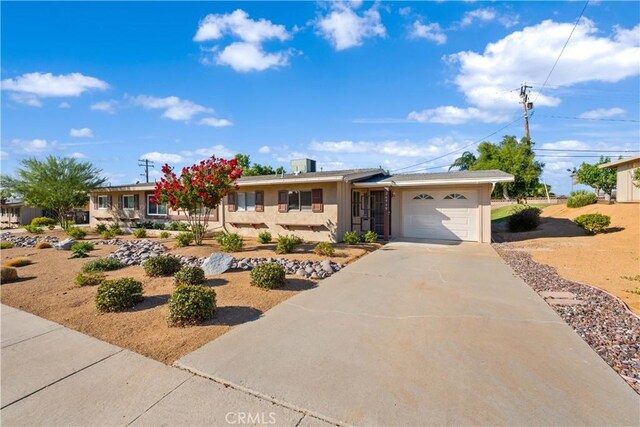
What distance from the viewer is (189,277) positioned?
21.5ft

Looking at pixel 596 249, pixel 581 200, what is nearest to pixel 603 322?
pixel 596 249

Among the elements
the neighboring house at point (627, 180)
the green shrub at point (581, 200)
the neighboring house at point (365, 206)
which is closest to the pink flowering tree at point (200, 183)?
the neighboring house at point (365, 206)

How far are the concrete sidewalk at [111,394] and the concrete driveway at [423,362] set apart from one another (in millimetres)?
201

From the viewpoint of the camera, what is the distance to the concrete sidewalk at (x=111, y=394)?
262 cm

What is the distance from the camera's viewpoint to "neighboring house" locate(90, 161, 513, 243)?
12742 millimetres

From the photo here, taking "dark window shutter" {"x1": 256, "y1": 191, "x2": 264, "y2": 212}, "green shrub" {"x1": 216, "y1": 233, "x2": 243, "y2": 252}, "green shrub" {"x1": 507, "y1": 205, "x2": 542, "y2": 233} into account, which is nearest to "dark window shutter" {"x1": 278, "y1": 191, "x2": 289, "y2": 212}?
"dark window shutter" {"x1": 256, "y1": 191, "x2": 264, "y2": 212}

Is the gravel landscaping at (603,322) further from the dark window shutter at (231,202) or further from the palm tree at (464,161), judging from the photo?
the palm tree at (464,161)

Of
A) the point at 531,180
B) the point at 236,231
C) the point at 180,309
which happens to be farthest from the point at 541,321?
the point at 531,180

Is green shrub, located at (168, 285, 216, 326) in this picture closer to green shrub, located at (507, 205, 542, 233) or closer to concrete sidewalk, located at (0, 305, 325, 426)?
concrete sidewalk, located at (0, 305, 325, 426)

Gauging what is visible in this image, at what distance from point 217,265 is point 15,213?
3770cm

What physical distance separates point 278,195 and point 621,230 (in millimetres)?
15562

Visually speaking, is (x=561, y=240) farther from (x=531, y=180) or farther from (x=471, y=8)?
(x=531, y=180)

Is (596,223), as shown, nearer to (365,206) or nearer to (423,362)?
(365,206)

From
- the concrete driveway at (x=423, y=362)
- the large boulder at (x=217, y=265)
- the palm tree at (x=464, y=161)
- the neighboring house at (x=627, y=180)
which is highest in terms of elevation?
the palm tree at (x=464, y=161)
